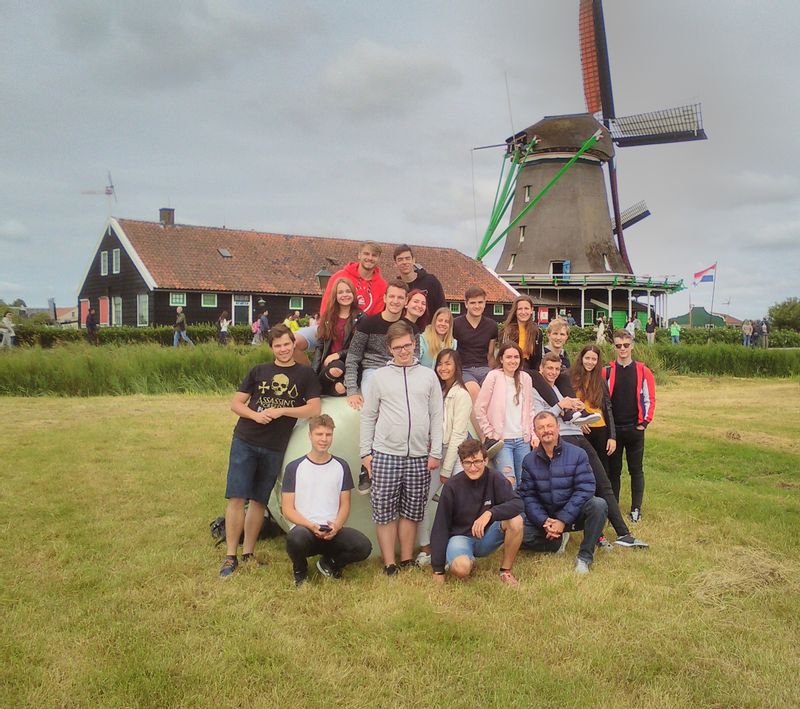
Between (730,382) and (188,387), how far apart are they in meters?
15.0

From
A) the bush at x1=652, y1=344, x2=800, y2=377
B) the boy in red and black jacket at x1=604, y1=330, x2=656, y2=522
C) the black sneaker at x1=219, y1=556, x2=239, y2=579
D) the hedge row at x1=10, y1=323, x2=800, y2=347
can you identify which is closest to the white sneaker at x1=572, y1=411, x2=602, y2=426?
the boy in red and black jacket at x1=604, y1=330, x2=656, y2=522

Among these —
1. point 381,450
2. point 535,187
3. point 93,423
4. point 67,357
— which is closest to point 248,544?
point 381,450

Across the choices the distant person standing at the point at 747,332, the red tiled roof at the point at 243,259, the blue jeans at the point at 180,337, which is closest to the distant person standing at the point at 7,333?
the blue jeans at the point at 180,337

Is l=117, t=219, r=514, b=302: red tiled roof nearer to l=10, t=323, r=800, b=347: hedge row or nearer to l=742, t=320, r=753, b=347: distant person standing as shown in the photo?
l=10, t=323, r=800, b=347: hedge row

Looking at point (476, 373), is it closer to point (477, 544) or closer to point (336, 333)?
point (336, 333)

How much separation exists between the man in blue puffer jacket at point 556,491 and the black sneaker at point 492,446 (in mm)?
236

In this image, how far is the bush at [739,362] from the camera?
22.8 meters

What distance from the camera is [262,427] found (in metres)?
5.78

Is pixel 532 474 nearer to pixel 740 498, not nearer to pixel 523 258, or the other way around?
pixel 740 498

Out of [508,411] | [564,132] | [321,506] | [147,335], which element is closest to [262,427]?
[321,506]

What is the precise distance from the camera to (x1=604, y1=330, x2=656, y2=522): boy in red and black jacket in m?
7.05

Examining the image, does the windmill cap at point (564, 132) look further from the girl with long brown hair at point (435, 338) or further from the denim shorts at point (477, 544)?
the denim shorts at point (477, 544)

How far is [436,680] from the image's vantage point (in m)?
3.95

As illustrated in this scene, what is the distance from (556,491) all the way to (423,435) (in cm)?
124
